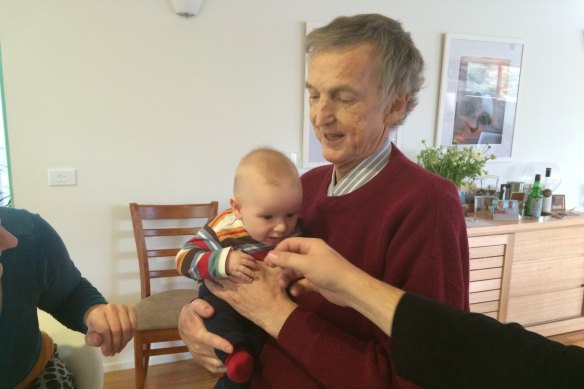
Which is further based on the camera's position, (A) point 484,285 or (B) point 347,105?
(A) point 484,285

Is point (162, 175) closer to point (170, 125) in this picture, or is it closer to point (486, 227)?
point (170, 125)

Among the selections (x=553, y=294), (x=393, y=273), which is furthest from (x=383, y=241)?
(x=553, y=294)

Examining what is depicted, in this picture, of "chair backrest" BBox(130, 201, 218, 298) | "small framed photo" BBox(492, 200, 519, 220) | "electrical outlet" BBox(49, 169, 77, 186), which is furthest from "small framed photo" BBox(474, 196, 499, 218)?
"electrical outlet" BBox(49, 169, 77, 186)

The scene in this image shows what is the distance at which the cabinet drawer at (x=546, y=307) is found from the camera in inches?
113

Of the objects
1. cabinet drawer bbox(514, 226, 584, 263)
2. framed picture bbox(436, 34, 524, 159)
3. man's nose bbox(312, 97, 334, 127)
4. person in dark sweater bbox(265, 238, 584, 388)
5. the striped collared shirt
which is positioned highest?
framed picture bbox(436, 34, 524, 159)

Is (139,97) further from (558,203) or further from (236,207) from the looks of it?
(558,203)

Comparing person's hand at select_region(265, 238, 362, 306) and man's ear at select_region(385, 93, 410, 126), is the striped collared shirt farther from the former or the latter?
person's hand at select_region(265, 238, 362, 306)

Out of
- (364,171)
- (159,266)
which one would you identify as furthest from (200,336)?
(159,266)

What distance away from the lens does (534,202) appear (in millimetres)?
2928

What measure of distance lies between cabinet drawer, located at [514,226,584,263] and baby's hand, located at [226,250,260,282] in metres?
2.47

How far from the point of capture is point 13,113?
2334 mm

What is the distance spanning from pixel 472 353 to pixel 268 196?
629 mm

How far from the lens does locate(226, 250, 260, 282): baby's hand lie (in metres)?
0.98

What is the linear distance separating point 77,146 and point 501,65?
11.5 ft
